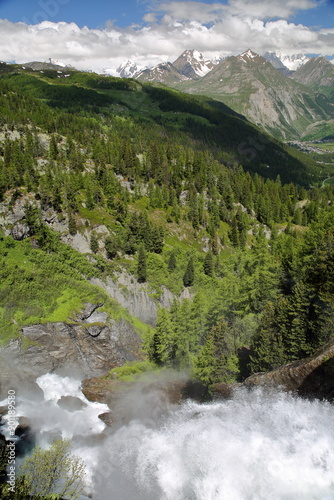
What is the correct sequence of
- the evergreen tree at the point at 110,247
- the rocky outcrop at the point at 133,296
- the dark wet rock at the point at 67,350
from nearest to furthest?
the dark wet rock at the point at 67,350, the rocky outcrop at the point at 133,296, the evergreen tree at the point at 110,247

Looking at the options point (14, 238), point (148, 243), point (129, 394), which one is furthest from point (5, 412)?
point (148, 243)

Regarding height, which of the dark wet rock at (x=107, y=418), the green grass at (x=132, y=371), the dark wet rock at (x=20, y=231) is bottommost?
the green grass at (x=132, y=371)

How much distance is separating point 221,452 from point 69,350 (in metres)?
37.9

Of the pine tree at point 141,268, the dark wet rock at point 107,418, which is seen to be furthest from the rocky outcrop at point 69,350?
the pine tree at point 141,268

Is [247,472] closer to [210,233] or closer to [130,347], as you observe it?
[130,347]

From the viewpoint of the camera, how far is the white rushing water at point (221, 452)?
28141 mm

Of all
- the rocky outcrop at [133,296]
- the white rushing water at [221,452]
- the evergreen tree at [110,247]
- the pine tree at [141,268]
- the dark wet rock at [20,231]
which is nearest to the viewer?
the white rushing water at [221,452]

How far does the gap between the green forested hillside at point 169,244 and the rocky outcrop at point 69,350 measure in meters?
2.98

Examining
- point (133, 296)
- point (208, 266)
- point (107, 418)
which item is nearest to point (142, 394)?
point (107, 418)

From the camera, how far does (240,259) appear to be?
8500cm

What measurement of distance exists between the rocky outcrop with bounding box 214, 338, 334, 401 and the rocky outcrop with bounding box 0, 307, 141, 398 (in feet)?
114

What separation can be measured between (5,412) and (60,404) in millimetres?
8437

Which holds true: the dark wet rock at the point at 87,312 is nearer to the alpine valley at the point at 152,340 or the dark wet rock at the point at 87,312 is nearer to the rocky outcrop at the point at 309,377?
the alpine valley at the point at 152,340

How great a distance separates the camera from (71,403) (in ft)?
160
